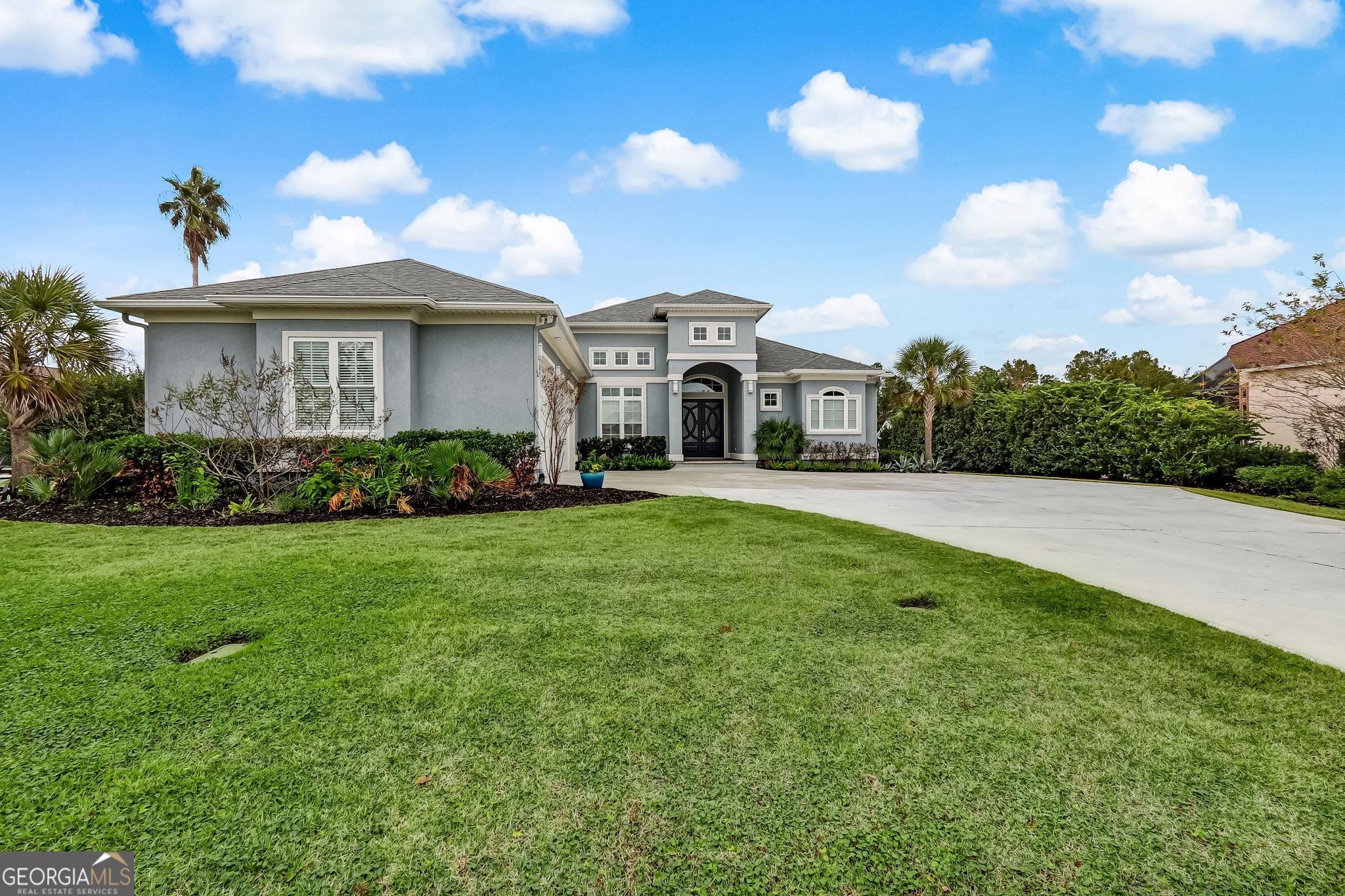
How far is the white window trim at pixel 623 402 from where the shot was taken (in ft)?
75.6

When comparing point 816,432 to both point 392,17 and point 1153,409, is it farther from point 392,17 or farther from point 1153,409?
point 392,17

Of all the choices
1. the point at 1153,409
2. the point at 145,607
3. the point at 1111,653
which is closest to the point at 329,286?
the point at 145,607

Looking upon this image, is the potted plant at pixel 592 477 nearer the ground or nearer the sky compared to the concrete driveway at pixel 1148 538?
nearer the sky

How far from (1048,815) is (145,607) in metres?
5.29

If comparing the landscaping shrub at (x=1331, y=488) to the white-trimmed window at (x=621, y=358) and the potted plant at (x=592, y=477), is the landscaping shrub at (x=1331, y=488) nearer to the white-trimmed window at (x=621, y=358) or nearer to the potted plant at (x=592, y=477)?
the potted plant at (x=592, y=477)

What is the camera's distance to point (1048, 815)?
7.14ft

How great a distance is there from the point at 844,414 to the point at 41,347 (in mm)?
21664

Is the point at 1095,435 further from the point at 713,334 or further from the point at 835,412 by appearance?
the point at 713,334

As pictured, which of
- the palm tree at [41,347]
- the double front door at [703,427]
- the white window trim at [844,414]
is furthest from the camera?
the double front door at [703,427]

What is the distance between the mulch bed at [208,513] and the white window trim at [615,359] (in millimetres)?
13606

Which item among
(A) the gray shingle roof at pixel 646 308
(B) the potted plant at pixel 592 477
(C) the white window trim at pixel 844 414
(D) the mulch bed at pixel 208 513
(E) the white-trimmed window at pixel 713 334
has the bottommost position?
(D) the mulch bed at pixel 208 513

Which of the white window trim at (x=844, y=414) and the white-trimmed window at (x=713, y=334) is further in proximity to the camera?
the white window trim at (x=844, y=414)

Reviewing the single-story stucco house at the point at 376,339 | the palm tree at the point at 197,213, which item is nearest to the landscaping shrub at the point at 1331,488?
the single-story stucco house at the point at 376,339

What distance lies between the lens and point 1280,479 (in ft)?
39.4
